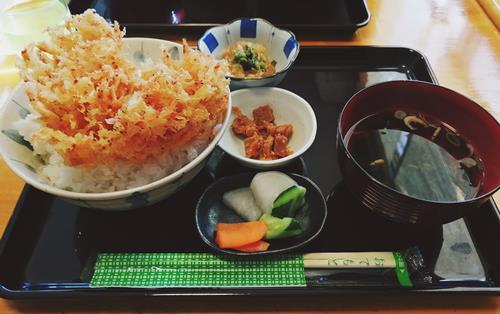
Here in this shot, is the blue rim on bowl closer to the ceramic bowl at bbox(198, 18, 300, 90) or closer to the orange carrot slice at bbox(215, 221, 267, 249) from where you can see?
the ceramic bowl at bbox(198, 18, 300, 90)

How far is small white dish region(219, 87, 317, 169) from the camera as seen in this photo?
134cm

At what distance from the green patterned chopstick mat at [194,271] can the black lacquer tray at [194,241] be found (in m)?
0.02

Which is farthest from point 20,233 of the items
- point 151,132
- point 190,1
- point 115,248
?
point 190,1

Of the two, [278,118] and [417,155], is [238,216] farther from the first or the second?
[417,155]

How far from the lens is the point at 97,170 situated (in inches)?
43.3

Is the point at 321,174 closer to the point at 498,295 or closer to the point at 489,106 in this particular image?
the point at 498,295

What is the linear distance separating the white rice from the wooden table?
287 mm

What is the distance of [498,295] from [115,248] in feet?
3.47

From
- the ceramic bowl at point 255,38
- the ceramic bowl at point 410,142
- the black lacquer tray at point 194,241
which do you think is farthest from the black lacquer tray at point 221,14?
the black lacquer tray at point 194,241

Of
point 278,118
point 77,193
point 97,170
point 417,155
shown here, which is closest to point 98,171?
point 97,170

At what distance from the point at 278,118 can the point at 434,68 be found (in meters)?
0.84

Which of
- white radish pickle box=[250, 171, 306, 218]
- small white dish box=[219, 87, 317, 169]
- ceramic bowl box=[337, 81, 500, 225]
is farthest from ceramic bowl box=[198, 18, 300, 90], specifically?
white radish pickle box=[250, 171, 306, 218]

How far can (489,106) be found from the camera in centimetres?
169

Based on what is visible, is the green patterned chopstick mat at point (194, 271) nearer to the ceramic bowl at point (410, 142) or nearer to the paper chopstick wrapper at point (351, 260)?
the paper chopstick wrapper at point (351, 260)
